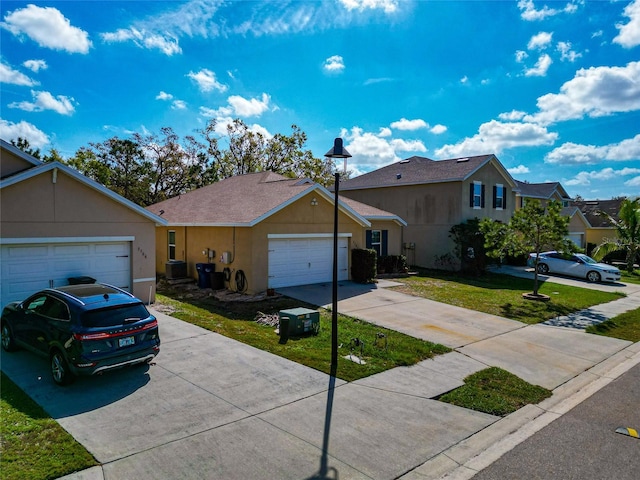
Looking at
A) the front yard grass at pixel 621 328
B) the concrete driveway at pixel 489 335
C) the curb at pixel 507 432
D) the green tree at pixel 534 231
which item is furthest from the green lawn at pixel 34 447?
the green tree at pixel 534 231

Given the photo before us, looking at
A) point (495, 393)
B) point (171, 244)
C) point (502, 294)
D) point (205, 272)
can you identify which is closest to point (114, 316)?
point (495, 393)

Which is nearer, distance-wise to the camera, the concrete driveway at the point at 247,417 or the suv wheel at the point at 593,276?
the concrete driveway at the point at 247,417

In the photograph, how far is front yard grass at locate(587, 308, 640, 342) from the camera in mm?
Result: 12961

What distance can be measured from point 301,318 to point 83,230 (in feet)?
24.6

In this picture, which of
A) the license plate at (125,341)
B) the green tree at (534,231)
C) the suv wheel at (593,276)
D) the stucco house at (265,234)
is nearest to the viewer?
the license plate at (125,341)

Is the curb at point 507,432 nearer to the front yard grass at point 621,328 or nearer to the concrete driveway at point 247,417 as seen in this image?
the concrete driveway at point 247,417

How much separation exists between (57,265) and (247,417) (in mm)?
9295

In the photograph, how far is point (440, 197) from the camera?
27.0 metres

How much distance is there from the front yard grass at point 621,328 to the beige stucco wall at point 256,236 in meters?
10.3

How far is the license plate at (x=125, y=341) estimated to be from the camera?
786 centimetres

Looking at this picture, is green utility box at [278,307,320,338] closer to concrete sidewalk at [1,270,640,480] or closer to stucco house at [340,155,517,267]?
concrete sidewalk at [1,270,640,480]

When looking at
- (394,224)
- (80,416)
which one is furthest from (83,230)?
(394,224)

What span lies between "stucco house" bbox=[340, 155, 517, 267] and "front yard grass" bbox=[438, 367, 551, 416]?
1813 centimetres

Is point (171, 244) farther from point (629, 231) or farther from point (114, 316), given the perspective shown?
point (629, 231)
